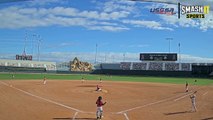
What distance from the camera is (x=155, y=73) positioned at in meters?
101

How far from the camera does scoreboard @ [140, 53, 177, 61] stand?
3967 inches

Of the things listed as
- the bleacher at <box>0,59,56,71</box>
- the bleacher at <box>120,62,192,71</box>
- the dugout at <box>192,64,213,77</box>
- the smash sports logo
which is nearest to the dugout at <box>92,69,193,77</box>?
the bleacher at <box>120,62,192,71</box>

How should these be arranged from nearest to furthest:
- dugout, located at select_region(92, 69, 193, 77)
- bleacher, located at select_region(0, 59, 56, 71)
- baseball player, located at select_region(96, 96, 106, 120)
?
baseball player, located at select_region(96, 96, 106, 120), dugout, located at select_region(92, 69, 193, 77), bleacher, located at select_region(0, 59, 56, 71)

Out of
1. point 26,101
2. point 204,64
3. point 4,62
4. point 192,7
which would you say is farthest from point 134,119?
point 4,62

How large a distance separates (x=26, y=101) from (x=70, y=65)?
93084 millimetres

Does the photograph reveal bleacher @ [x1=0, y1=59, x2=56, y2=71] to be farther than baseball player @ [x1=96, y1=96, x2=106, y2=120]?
Yes

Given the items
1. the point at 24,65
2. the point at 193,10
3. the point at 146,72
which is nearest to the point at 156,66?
the point at 146,72

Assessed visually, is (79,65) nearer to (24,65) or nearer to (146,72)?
(24,65)

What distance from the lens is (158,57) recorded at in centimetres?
10225

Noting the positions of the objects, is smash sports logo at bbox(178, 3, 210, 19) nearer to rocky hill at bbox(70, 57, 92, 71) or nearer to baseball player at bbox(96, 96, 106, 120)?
baseball player at bbox(96, 96, 106, 120)

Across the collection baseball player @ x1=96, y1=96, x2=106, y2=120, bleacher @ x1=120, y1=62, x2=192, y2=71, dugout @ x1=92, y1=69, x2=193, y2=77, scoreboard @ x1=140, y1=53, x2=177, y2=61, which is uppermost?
scoreboard @ x1=140, y1=53, x2=177, y2=61

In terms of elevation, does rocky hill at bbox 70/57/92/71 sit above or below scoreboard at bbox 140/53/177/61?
below

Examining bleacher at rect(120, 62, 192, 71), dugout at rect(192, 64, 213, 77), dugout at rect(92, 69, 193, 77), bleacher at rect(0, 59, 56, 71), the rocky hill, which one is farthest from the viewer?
the rocky hill

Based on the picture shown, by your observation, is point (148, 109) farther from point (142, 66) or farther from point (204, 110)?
point (142, 66)
